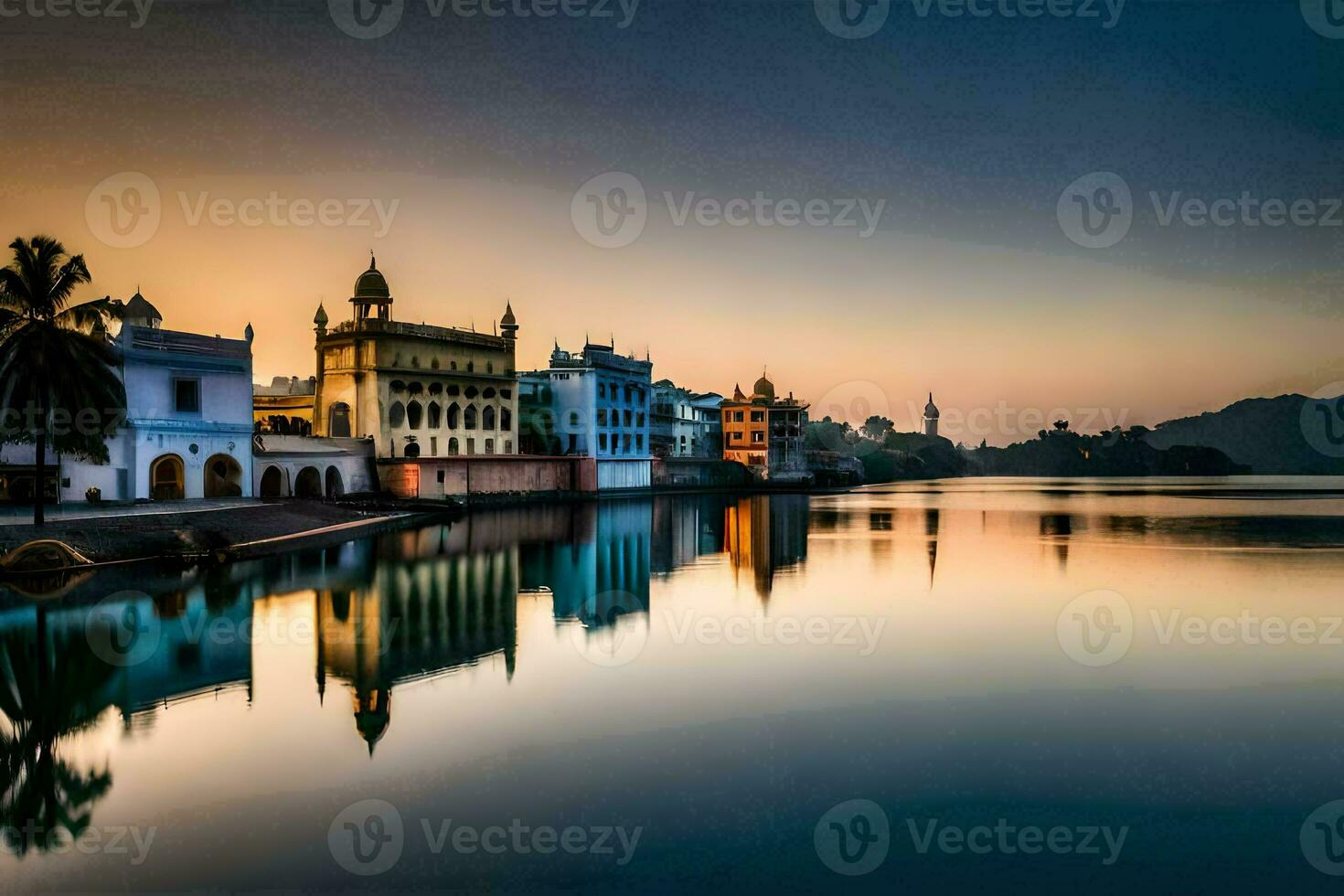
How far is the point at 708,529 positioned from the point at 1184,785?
34.7 metres

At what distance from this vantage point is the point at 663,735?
11.5 meters

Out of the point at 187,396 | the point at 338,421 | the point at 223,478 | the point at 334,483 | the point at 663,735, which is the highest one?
the point at 187,396

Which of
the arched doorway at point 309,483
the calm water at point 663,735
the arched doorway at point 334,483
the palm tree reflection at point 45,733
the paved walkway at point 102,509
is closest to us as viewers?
the calm water at point 663,735

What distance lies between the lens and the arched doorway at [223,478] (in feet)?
122

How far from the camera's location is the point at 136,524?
26.4 meters

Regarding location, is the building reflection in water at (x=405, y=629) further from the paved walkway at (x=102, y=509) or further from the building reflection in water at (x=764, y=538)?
the paved walkway at (x=102, y=509)

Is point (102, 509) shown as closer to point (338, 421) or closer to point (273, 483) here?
point (273, 483)

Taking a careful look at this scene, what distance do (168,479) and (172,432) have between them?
2.10 metres

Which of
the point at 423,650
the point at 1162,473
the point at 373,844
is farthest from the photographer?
the point at 1162,473

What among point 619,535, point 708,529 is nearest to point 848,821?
point 619,535

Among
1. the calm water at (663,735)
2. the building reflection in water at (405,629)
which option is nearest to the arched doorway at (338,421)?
the building reflection in water at (405,629)

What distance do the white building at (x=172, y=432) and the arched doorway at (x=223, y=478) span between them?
0.12 feet

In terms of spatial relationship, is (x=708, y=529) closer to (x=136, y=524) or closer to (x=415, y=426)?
(x=415, y=426)

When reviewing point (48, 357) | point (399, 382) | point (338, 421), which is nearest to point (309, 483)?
point (338, 421)
